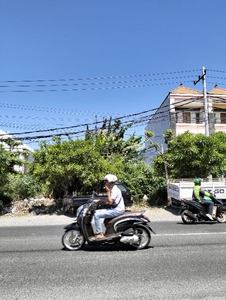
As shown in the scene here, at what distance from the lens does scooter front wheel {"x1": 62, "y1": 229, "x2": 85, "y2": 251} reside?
6.40m

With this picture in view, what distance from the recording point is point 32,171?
14.7 metres

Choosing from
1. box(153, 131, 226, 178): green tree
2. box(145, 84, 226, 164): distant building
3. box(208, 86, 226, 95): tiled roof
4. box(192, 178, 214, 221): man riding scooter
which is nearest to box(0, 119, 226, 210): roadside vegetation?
box(153, 131, 226, 178): green tree

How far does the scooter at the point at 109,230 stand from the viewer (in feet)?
20.3

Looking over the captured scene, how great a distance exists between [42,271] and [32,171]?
1035 centimetres

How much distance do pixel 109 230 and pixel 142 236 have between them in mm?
841

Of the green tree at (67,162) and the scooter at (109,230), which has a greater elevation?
the green tree at (67,162)

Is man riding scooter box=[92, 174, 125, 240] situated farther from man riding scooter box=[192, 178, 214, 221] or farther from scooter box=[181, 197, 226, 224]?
man riding scooter box=[192, 178, 214, 221]

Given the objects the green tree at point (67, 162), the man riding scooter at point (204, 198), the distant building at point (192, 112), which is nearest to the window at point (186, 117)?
the distant building at point (192, 112)

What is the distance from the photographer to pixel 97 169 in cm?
1443

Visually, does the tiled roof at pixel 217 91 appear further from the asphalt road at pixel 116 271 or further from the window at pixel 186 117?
the asphalt road at pixel 116 271

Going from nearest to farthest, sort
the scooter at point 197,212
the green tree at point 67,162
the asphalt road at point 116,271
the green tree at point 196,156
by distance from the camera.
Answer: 1. the asphalt road at point 116,271
2. the scooter at point 197,212
3. the green tree at point 67,162
4. the green tree at point 196,156

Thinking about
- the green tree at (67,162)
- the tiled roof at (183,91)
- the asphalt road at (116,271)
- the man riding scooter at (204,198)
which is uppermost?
the tiled roof at (183,91)

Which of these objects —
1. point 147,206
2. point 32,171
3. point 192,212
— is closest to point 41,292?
point 192,212

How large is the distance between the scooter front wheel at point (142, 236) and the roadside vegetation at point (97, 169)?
7739mm
